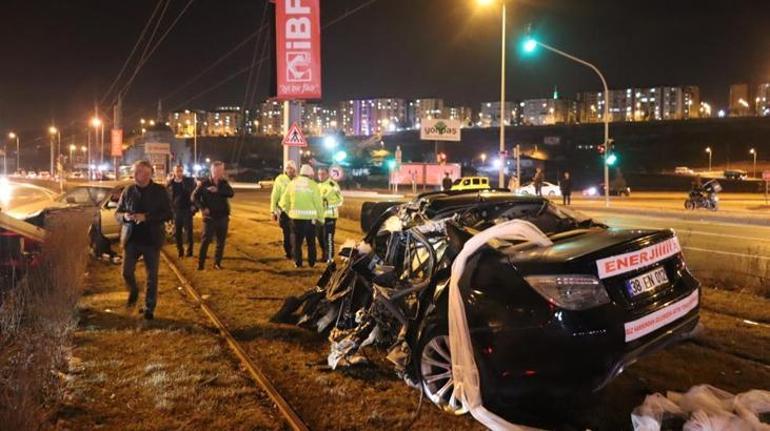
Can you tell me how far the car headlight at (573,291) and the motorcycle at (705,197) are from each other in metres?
28.3

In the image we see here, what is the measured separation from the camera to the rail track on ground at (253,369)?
173 inches

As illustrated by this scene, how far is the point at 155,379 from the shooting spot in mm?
5230

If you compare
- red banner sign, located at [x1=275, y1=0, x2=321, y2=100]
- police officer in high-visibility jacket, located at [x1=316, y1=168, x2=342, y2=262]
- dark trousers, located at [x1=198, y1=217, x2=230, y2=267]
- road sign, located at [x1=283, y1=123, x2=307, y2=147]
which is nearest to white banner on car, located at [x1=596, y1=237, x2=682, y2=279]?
police officer in high-visibility jacket, located at [x1=316, y1=168, x2=342, y2=262]

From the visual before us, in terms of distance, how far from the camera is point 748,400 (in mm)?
3803

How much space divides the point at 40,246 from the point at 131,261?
1.75m

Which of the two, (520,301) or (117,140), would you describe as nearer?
(520,301)

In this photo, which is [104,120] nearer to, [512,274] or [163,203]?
[163,203]

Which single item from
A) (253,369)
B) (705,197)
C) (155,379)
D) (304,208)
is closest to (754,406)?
(253,369)

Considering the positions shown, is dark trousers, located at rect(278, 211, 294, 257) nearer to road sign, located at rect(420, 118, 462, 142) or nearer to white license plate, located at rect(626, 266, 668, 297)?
white license plate, located at rect(626, 266, 668, 297)

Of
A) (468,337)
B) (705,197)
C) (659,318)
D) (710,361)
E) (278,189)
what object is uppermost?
(278,189)

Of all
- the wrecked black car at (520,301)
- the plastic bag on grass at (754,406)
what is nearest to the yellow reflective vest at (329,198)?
the wrecked black car at (520,301)

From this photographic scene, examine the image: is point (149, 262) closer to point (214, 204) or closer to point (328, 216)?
point (214, 204)

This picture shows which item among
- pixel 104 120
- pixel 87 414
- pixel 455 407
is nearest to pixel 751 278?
pixel 455 407

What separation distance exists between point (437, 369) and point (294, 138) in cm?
940
